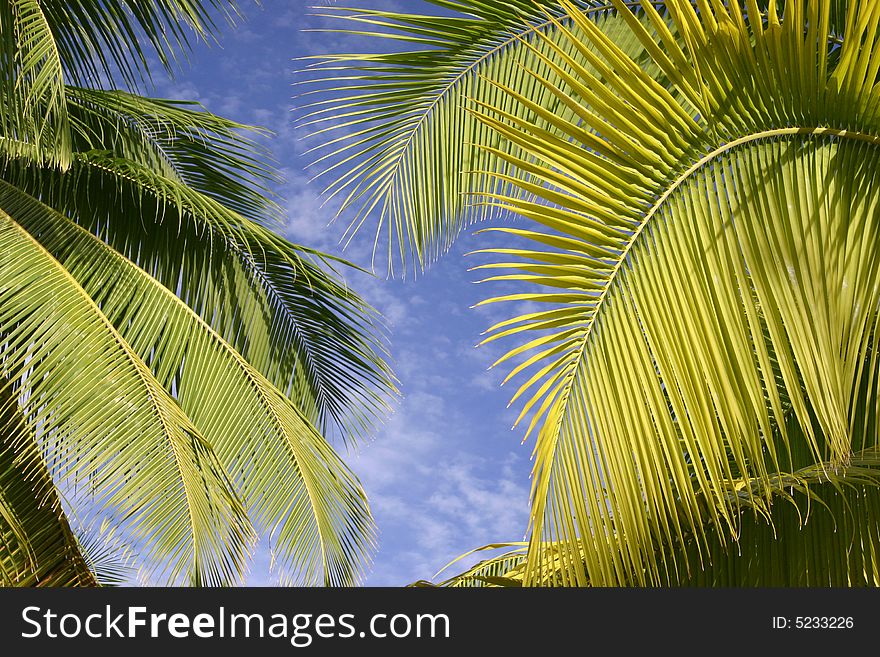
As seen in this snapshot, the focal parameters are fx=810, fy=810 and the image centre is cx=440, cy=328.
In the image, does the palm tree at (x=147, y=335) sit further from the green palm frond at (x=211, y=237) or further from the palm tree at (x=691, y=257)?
the palm tree at (x=691, y=257)

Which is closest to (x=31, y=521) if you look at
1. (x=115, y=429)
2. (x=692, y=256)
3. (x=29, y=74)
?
(x=115, y=429)

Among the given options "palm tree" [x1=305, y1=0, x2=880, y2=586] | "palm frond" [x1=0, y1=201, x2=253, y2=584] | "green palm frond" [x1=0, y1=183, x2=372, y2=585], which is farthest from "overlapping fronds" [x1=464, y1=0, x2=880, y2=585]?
"green palm frond" [x1=0, y1=183, x2=372, y2=585]

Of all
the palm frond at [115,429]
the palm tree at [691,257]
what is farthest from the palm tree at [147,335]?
the palm tree at [691,257]

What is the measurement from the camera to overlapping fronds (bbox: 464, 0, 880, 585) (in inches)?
71.6

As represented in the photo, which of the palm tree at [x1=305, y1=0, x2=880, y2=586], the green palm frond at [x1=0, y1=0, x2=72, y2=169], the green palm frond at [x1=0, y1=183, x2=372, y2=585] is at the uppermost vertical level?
the green palm frond at [x1=0, y1=0, x2=72, y2=169]

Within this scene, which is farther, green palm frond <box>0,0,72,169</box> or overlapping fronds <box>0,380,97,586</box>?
overlapping fronds <box>0,380,97,586</box>

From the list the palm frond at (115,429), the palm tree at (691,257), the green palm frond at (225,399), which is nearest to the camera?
the palm tree at (691,257)

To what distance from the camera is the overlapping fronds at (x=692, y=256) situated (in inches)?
71.6

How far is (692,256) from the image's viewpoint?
1886 mm

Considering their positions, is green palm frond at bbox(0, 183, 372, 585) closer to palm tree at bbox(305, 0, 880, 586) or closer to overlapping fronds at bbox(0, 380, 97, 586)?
overlapping fronds at bbox(0, 380, 97, 586)

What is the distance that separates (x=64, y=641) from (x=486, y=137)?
10.2 feet

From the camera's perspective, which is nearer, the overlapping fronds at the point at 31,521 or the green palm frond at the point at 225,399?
the overlapping fronds at the point at 31,521

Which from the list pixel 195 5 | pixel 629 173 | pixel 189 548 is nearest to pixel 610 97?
pixel 629 173

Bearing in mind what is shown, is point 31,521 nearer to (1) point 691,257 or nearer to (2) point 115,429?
(2) point 115,429
